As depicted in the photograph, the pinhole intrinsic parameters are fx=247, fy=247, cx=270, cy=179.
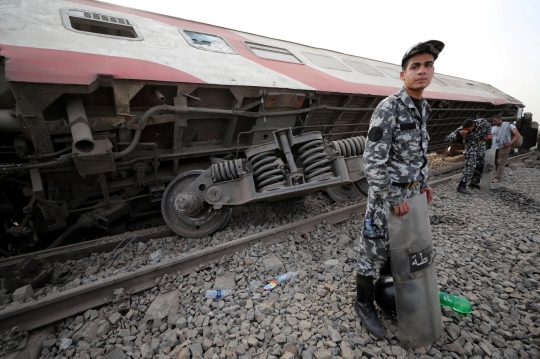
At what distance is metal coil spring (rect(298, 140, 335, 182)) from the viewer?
3.50 metres

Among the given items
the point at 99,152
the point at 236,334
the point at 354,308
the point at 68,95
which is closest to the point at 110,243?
the point at 99,152

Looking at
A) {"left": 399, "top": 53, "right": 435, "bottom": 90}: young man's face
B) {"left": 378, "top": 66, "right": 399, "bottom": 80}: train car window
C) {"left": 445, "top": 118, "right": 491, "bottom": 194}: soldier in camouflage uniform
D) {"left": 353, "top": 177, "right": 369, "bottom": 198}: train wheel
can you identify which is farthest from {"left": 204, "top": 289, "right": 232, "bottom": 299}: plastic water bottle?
{"left": 378, "top": 66, "right": 399, "bottom": 80}: train car window

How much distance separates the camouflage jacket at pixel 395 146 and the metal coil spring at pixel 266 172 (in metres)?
1.64

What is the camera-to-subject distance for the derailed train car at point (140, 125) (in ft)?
8.92

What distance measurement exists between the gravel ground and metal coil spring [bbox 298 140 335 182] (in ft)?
2.64

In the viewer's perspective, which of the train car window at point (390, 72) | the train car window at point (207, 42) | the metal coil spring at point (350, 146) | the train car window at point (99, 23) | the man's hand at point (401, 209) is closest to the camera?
the man's hand at point (401, 209)

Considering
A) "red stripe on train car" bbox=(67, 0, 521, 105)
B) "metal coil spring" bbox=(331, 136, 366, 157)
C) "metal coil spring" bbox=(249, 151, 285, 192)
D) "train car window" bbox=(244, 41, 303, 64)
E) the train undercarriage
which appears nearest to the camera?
the train undercarriage

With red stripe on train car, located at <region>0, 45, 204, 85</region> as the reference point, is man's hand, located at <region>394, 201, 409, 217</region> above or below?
below

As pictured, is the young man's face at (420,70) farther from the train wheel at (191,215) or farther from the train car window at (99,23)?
the train car window at (99,23)

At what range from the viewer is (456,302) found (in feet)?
6.64

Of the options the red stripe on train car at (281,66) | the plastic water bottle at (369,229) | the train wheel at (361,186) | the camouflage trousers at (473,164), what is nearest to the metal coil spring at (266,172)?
the plastic water bottle at (369,229)

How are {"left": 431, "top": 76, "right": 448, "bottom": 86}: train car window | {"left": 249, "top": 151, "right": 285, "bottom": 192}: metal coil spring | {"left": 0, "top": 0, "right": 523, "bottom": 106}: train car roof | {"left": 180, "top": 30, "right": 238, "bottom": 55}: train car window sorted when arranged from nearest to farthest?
{"left": 0, "top": 0, "right": 523, "bottom": 106}: train car roof < {"left": 249, "top": 151, "right": 285, "bottom": 192}: metal coil spring < {"left": 180, "top": 30, "right": 238, "bottom": 55}: train car window < {"left": 431, "top": 76, "right": 448, "bottom": 86}: train car window

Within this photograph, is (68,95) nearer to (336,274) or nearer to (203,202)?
(203,202)

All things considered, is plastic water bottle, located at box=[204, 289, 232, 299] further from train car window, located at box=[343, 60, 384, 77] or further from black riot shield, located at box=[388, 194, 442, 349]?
train car window, located at box=[343, 60, 384, 77]
